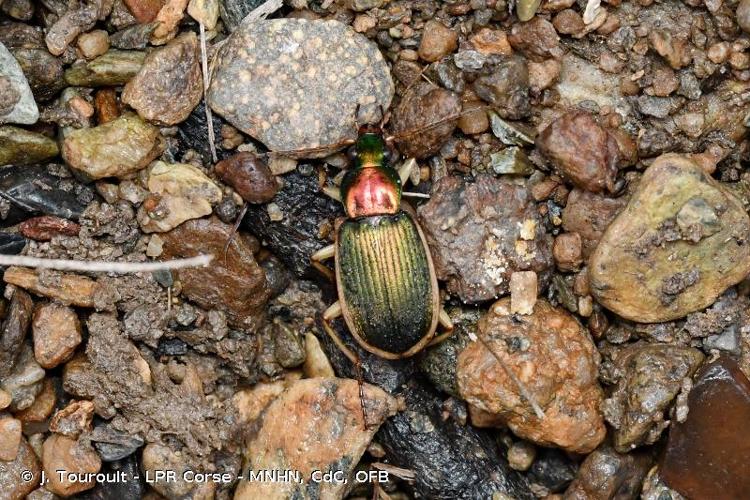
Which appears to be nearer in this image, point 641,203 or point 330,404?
point 641,203

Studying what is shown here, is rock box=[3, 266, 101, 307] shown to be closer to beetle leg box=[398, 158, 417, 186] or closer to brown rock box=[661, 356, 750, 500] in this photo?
beetle leg box=[398, 158, 417, 186]

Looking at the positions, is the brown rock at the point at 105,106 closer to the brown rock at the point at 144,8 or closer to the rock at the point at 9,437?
the brown rock at the point at 144,8

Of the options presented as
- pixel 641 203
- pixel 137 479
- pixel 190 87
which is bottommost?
pixel 137 479

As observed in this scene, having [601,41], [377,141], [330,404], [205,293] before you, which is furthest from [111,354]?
[601,41]

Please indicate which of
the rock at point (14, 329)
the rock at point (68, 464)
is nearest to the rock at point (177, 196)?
the rock at point (14, 329)

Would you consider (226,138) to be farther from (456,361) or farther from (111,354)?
(456,361)
